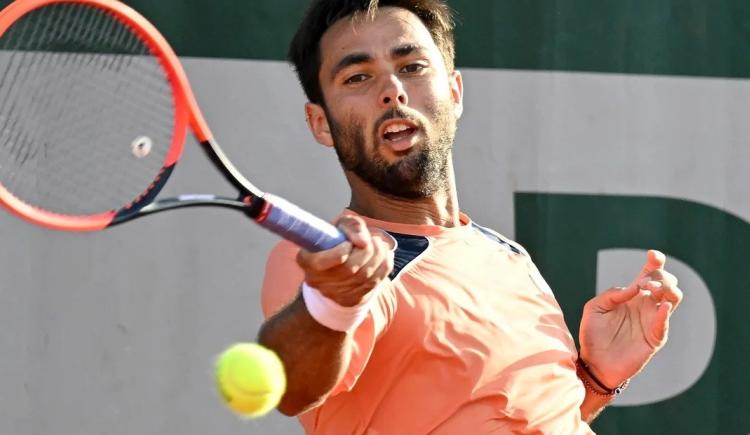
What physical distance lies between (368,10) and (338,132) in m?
0.27

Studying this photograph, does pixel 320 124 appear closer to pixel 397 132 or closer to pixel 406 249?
pixel 397 132

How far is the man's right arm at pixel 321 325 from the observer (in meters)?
1.86

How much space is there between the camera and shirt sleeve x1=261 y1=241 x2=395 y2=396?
2.15 meters

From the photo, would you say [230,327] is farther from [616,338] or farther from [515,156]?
[616,338]

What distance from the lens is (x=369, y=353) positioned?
2.16 meters

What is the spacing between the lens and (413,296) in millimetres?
2312

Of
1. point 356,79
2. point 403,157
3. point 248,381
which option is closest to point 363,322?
point 248,381

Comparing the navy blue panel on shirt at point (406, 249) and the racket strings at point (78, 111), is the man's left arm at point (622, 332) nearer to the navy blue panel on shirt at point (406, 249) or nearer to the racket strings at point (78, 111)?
the navy blue panel on shirt at point (406, 249)

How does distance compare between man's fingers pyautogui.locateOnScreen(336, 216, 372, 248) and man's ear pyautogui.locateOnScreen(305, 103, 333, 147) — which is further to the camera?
man's ear pyautogui.locateOnScreen(305, 103, 333, 147)

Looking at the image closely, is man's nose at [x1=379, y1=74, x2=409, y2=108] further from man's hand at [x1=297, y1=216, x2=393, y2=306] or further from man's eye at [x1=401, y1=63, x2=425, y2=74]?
man's hand at [x1=297, y1=216, x2=393, y2=306]

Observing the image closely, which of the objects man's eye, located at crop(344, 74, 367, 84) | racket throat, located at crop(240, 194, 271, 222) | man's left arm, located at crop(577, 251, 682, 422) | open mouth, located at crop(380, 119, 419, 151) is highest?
man's eye, located at crop(344, 74, 367, 84)

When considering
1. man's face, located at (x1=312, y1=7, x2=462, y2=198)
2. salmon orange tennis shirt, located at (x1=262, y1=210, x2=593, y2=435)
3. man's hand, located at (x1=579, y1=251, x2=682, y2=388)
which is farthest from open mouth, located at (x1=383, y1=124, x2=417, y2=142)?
man's hand, located at (x1=579, y1=251, x2=682, y2=388)

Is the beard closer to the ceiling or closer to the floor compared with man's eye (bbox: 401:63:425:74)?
closer to the floor

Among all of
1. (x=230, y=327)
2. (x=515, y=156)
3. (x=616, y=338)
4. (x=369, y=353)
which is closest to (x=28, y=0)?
(x=369, y=353)
